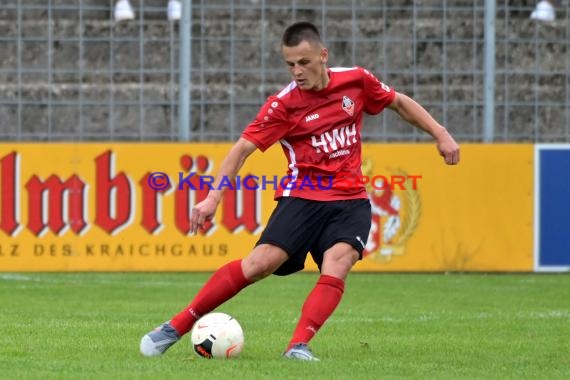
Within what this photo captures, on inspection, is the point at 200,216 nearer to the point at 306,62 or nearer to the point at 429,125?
the point at 306,62

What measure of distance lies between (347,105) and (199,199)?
278 inches

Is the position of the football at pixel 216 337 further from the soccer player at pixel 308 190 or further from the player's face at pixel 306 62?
Result: the player's face at pixel 306 62

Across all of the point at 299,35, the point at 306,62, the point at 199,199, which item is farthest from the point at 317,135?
the point at 199,199

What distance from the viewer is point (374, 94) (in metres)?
7.58

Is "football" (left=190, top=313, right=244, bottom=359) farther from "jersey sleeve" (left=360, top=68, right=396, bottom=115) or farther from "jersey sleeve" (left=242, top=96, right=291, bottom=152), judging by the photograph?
"jersey sleeve" (left=360, top=68, right=396, bottom=115)

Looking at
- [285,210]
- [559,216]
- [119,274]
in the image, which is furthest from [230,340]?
[559,216]

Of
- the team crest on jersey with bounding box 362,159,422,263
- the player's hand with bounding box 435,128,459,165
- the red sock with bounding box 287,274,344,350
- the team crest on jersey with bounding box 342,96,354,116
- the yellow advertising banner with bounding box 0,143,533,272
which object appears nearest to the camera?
the red sock with bounding box 287,274,344,350

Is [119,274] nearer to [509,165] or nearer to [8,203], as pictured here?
[8,203]

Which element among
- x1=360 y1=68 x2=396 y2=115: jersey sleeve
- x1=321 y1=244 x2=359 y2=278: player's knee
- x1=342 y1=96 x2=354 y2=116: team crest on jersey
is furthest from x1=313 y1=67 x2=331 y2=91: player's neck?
x1=321 y1=244 x2=359 y2=278: player's knee

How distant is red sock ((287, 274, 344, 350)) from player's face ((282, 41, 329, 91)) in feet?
3.11

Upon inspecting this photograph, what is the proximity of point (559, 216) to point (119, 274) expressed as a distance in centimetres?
432

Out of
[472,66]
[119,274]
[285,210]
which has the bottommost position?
[119,274]

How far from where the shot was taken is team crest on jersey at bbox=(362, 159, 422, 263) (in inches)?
571

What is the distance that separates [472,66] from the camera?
1531cm
